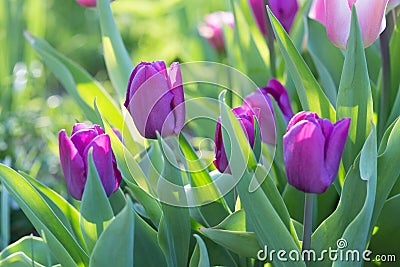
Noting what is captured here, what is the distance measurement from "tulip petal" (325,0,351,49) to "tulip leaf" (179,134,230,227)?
0.75 ft

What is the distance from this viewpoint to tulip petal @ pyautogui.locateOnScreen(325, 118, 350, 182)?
650mm

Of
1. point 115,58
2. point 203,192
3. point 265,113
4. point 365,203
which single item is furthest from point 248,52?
point 365,203

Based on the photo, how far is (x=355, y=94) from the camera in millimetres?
810

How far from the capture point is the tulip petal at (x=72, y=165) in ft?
2.34

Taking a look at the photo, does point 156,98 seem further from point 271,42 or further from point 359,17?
point 271,42

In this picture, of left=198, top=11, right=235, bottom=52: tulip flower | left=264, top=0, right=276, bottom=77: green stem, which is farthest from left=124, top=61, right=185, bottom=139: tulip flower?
left=198, top=11, right=235, bottom=52: tulip flower

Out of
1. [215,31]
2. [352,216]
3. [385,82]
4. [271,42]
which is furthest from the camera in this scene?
[215,31]

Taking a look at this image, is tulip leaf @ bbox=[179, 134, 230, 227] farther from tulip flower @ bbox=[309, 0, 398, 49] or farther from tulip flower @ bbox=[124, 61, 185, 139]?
tulip flower @ bbox=[309, 0, 398, 49]

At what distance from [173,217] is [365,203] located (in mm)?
216

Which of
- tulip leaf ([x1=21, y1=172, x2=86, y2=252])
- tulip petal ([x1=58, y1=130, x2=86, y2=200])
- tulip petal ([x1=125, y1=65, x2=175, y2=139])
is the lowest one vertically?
tulip leaf ([x1=21, y1=172, x2=86, y2=252])

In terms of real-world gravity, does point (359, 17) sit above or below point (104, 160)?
above

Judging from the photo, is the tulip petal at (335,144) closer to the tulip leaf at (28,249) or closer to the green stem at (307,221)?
the green stem at (307,221)

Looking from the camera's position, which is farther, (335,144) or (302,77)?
(302,77)

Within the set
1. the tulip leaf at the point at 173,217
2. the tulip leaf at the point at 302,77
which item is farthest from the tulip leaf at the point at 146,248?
the tulip leaf at the point at 302,77
